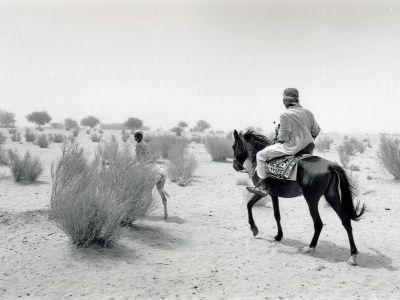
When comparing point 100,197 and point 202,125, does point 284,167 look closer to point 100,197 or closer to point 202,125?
point 100,197

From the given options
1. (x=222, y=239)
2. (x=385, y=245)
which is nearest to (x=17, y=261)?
(x=222, y=239)

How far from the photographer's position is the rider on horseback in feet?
21.7

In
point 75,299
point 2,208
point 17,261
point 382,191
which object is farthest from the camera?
point 382,191

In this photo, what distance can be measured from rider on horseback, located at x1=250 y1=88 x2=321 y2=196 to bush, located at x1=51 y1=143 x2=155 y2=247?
2.22m

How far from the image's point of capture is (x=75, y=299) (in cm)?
471

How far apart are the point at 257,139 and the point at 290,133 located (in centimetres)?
73

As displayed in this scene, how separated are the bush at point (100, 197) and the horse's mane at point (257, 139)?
203 cm

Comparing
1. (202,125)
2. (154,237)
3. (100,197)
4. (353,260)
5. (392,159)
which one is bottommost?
(202,125)

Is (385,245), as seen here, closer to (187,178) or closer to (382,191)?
(382,191)

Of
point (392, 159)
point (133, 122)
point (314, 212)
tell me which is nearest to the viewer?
point (314, 212)

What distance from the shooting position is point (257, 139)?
7254mm

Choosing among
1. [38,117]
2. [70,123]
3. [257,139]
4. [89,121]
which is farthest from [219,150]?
[89,121]

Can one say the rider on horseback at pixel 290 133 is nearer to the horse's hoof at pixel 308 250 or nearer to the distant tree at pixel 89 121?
the horse's hoof at pixel 308 250

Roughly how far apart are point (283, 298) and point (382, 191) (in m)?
9.03
